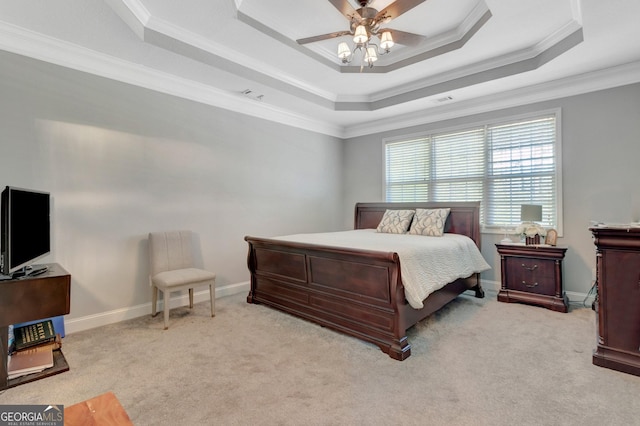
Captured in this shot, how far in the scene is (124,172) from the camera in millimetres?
3379

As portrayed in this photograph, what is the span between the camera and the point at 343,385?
2111 mm

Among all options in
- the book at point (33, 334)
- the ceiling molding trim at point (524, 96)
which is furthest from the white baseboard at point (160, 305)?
the ceiling molding trim at point (524, 96)

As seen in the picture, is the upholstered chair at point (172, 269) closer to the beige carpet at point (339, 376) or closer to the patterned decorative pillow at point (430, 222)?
the beige carpet at point (339, 376)

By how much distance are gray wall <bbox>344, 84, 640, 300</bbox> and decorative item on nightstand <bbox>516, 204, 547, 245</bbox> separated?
394mm

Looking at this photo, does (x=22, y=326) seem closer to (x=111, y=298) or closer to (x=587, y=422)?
(x=111, y=298)

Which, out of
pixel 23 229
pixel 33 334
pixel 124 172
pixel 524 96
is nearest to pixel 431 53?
pixel 524 96

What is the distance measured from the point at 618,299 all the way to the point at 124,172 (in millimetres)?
4363

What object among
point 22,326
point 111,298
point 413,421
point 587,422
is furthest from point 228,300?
point 587,422

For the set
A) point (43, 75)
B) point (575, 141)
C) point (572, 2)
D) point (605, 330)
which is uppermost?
point (572, 2)

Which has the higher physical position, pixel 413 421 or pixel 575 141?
pixel 575 141

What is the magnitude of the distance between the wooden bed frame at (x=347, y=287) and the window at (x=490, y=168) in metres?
0.50

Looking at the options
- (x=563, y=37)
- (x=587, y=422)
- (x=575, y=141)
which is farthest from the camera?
(x=575, y=141)

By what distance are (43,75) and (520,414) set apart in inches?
174

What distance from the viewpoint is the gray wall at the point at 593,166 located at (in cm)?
347
